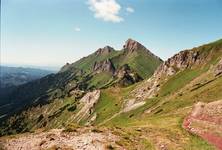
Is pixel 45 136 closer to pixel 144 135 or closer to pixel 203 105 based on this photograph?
pixel 144 135

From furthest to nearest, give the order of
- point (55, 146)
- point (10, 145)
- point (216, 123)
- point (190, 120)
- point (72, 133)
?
point (190, 120) < point (216, 123) < point (72, 133) < point (10, 145) < point (55, 146)

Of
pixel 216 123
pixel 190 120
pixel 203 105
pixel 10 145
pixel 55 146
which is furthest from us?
pixel 203 105

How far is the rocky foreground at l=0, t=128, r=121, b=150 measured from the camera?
4122 centimetres

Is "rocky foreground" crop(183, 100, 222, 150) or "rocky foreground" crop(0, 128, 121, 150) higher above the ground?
"rocky foreground" crop(183, 100, 222, 150)

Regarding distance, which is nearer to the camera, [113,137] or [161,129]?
Answer: [113,137]

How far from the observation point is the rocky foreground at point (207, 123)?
47.7m

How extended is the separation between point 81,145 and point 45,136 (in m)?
7.18

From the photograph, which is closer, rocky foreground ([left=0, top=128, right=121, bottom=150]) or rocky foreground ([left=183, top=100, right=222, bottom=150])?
rocky foreground ([left=0, top=128, right=121, bottom=150])

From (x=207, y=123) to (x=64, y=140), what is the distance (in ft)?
83.5

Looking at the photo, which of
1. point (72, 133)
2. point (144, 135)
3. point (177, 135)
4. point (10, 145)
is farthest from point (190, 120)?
point (10, 145)

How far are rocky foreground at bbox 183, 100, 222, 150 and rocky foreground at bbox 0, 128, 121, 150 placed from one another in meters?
14.6

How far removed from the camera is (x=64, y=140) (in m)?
43.6

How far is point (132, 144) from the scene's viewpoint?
4269cm

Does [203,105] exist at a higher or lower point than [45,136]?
higher
